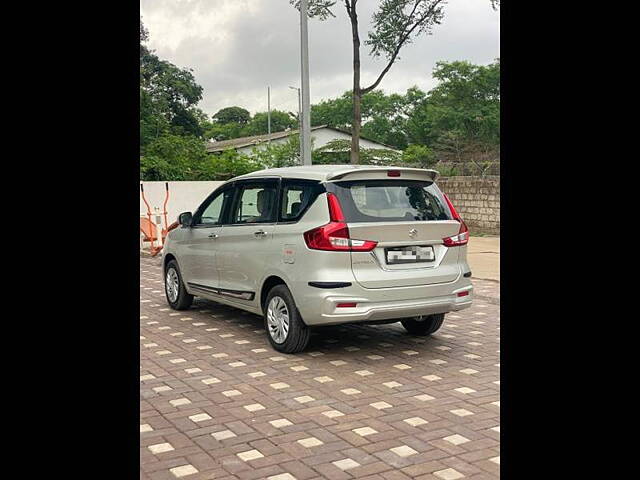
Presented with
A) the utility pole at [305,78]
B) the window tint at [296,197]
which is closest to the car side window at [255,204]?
the window tint at [296,197]

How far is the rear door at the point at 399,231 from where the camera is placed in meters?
6.22

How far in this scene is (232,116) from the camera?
99.7 m

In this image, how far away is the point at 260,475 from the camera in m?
3.84

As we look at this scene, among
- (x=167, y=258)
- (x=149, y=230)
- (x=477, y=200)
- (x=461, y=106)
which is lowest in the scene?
(x=167, y=258)

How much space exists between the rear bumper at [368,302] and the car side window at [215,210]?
6.75 ft

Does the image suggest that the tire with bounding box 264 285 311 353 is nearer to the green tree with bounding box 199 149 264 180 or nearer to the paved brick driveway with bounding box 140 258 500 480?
the paved brick driveway with bounding box 140 258 500 480

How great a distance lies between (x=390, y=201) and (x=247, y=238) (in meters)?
1.64

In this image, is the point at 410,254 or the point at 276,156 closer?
the point at 410,254

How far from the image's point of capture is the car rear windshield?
6355mm

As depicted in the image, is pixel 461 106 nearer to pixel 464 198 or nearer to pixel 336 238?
pixel 464 198

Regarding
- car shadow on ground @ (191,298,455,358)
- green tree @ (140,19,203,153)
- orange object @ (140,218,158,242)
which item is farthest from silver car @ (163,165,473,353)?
green tree @ (140,19,203,153)

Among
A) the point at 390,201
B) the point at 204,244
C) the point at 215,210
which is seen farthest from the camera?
the point at 215,210

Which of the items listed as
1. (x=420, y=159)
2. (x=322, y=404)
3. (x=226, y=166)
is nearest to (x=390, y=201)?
(x=322, y=404)
